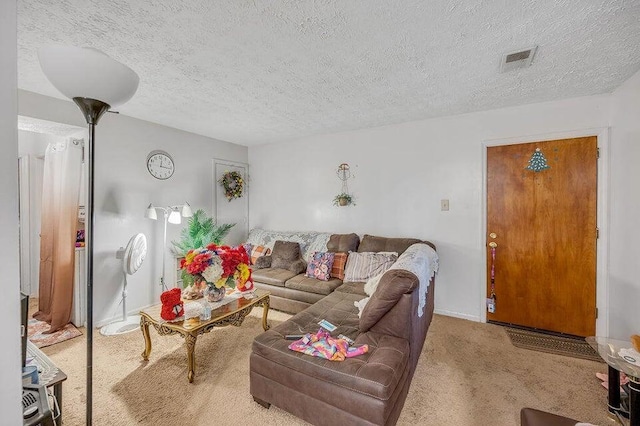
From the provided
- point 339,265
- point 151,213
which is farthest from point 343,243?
point 151,213

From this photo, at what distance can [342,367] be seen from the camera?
155cm

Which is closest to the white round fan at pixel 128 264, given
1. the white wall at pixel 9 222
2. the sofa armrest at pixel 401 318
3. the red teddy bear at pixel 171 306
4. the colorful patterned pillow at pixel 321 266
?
the red teddy bear at pixel 171 306

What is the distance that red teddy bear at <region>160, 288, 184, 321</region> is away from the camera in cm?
213

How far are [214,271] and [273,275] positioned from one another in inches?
49.5

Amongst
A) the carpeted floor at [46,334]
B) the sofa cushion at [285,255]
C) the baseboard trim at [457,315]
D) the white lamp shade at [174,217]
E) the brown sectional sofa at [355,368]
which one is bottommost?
the carpeted floor at [46,334]

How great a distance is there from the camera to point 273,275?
3490 millimetres

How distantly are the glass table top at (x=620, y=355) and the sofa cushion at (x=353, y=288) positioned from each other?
67.6 inches

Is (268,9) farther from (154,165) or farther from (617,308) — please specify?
(617,308)

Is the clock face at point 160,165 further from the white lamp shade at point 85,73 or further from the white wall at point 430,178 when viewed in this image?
the white lamp shade at point 85,73

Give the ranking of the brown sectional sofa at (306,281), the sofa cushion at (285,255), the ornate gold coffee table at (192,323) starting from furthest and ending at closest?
1. the sofa cushion at (285,255)
2. the brown sectional sofa at (306,281)
3. the ornate gold coffee table at (192,323)

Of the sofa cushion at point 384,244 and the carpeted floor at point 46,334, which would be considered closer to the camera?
the carpeted floor at point 46,334

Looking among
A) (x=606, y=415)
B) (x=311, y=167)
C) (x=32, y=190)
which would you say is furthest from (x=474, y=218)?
(x=32, y=190)

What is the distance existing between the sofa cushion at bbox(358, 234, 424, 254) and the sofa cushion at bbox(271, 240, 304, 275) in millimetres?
903

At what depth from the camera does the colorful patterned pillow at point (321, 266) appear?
3.34 m
